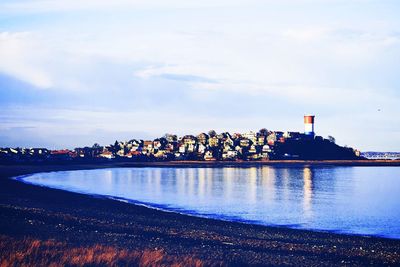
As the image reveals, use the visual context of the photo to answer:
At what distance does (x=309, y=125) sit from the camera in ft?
607

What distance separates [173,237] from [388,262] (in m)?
8.95

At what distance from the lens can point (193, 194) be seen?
2206 inches

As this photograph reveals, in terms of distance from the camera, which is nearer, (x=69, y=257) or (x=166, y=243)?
(x=69, y=257)

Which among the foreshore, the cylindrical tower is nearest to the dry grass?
the foreshore

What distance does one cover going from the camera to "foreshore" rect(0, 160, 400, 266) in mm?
14717

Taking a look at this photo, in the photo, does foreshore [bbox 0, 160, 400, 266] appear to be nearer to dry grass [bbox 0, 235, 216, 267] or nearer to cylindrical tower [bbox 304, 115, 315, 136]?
dry grass [bbox 0, 235, 216, 267]

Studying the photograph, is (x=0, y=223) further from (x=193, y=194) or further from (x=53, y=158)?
(x=53, y=158)

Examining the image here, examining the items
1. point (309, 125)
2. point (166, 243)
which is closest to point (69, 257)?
point (166, 243)

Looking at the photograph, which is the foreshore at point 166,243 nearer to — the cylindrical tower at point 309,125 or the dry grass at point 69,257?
the dry grass at point 69,257

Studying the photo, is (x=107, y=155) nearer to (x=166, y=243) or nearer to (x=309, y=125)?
(x=309, y=125)

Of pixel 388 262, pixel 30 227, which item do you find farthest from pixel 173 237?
pixel 388 262

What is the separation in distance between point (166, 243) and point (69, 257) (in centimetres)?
701

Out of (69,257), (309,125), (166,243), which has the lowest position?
(166,243)

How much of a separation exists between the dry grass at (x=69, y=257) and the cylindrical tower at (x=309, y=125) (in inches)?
6626
